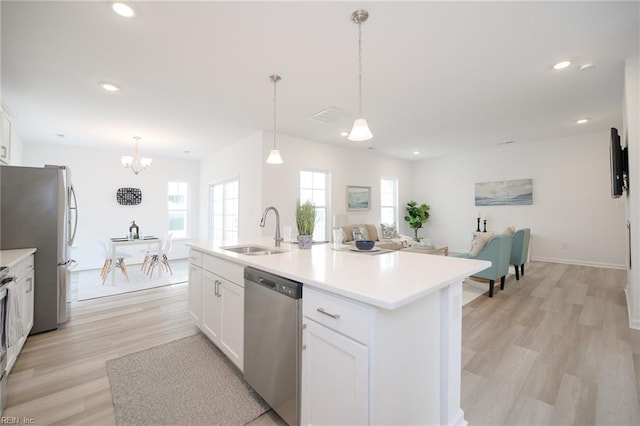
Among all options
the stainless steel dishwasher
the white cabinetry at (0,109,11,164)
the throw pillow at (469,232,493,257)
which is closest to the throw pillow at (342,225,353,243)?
the throw pillow at (469,232,493,257)

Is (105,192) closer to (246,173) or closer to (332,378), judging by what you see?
(246,173)

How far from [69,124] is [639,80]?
7330 mm

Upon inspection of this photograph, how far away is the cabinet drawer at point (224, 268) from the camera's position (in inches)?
76.0

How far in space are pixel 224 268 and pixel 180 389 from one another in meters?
0.86

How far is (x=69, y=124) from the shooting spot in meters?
4.35

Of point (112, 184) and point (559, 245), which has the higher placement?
point (112, 184)

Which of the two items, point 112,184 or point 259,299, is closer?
point 259,299

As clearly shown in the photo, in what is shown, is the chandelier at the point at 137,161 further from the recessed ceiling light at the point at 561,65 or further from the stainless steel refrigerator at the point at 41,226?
the recessed ceiling light at the point at 561,65

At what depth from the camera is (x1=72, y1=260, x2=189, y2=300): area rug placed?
4070 mm

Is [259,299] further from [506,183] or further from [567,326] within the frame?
[506,183]

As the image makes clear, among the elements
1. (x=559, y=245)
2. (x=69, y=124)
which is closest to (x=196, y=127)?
(x=69, y=124)

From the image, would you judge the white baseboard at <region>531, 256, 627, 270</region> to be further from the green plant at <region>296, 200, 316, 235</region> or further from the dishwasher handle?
the dishwasher handle

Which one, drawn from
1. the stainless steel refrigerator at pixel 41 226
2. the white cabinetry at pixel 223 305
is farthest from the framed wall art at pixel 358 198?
the stainless steel refrigerator at pixel 41 226

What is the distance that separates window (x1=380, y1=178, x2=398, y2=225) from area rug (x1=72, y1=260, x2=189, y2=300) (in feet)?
16.8
